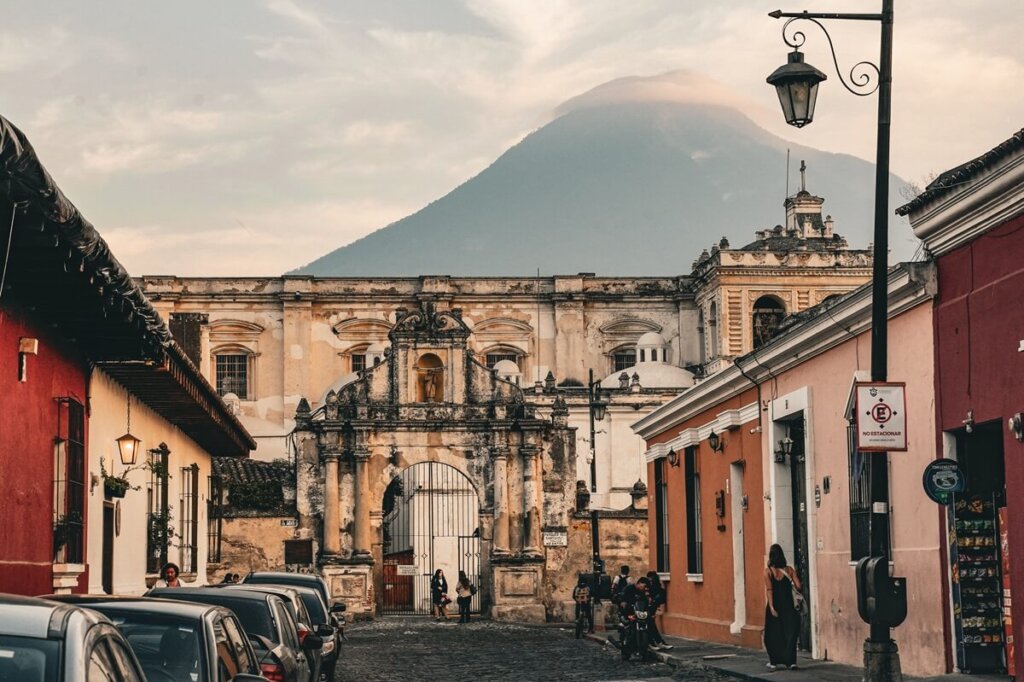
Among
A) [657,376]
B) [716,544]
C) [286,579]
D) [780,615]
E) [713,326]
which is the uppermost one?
[713,326]

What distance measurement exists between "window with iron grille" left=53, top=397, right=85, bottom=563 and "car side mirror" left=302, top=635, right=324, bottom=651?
3636 mm

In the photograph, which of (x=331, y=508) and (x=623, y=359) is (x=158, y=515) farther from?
(x=623, y=359)

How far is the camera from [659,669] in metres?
23.5

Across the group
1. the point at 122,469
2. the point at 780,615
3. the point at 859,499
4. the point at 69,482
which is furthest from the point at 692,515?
the point at 69,482

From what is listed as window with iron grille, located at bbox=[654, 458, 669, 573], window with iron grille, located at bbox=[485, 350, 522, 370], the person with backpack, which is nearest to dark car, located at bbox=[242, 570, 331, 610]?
window with iron grille, located at bbox=[654, 458, 669, 573]

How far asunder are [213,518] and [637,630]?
1801 cm

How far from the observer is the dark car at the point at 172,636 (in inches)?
361

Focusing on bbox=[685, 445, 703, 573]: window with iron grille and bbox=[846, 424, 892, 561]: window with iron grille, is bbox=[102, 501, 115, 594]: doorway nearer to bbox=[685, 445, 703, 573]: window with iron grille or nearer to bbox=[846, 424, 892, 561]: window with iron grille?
bbox=[846, 424, 892, 561]: window with iron grille

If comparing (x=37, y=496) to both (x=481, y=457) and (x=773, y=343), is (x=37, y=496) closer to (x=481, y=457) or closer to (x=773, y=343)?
(x=773, y=343)

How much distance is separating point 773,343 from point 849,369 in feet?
10.4

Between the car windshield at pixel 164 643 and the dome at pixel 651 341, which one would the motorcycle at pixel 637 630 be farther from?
the dome at pixel 651 341

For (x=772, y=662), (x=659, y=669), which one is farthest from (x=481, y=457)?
(x=772, y=662)

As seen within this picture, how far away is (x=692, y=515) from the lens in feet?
102

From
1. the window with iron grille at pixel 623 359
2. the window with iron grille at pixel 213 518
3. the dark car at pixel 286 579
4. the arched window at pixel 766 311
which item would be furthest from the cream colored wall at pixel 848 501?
the window with iron grille at pixel 623 359
